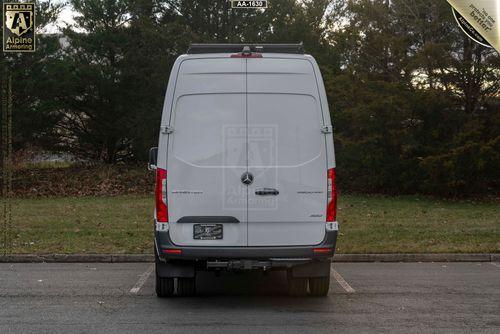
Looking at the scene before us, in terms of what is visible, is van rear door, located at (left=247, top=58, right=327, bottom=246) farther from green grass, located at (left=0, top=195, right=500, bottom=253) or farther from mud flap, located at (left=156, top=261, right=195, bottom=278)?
green grass, located at (left=0, top=195, right=500, bottom=253)

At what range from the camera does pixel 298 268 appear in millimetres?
7684

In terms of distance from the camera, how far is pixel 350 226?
14430 millimetres

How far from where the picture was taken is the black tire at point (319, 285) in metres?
8.05

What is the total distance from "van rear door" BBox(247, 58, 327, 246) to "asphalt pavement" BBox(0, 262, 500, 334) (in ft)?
2.90

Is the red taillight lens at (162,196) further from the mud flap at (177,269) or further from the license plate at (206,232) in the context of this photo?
the mud flap at (177,269)

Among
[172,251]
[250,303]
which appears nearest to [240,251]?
[172,251]

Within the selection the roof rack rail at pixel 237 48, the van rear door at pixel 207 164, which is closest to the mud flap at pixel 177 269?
the van rear door at pixel 207 164

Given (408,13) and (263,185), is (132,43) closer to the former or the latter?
(408,13)

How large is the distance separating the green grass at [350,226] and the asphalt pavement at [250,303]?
1325 millimetres

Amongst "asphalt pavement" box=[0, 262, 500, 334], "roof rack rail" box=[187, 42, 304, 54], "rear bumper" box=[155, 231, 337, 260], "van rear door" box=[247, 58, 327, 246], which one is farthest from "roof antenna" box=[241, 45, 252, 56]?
"asphalt pavement" box=[0, 262, 500, 334]

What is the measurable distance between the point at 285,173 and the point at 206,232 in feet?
3.44

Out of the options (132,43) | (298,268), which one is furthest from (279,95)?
(132,43)

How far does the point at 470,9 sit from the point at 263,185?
14.5 ft

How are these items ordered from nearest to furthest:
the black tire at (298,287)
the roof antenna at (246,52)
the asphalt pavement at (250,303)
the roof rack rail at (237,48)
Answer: the asphalt pavement at (250,303) → the roof antenna at (246,52) → the roof rack rail at (237,48) → the black tire at (298,287)
